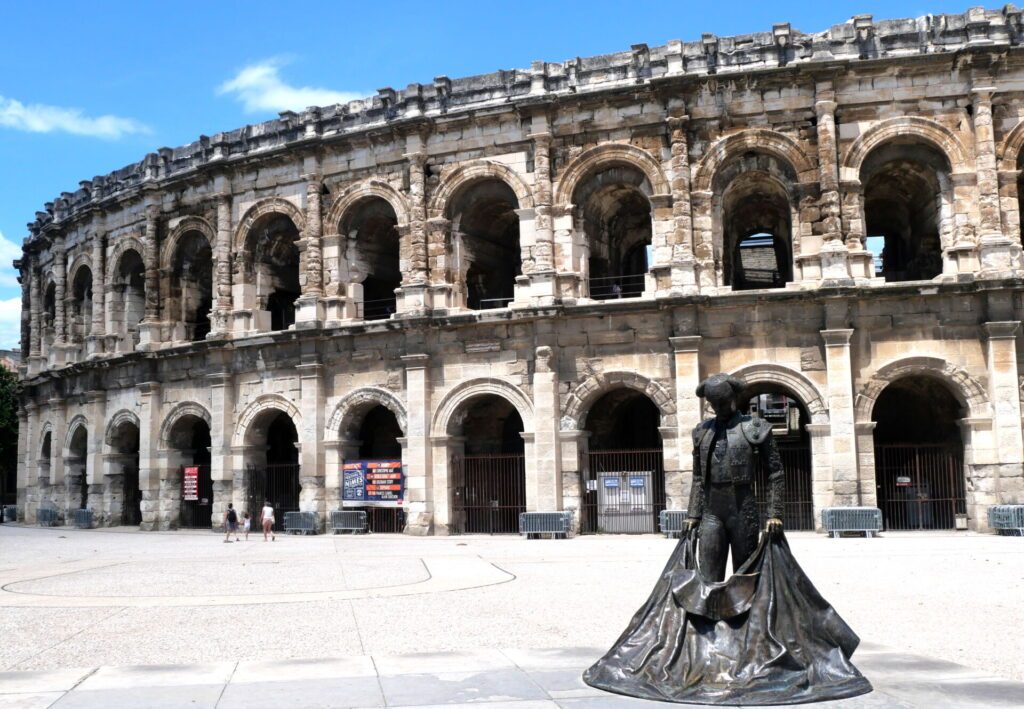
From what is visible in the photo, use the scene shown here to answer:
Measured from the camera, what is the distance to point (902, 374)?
1933 centimetres

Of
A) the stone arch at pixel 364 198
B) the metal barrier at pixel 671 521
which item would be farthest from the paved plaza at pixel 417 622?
the stone arch at pixel 364 198

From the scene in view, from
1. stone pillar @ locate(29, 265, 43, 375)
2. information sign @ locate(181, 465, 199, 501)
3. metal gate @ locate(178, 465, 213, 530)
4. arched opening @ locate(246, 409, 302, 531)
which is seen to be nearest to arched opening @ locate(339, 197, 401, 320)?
arched opening @ locate(246, 409, 302, 531)

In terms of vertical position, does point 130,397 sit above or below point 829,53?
below

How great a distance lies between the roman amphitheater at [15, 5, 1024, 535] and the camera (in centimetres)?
1936

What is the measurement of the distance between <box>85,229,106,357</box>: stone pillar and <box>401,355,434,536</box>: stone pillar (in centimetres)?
1140

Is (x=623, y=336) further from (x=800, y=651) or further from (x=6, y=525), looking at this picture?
(x=6, y=525)

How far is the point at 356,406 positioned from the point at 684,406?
7644mm

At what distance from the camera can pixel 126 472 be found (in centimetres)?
2803

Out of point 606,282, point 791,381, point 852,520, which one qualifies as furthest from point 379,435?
point 852,520

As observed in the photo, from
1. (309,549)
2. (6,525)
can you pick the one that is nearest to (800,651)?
(309,549)

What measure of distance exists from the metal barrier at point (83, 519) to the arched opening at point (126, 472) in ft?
2.59

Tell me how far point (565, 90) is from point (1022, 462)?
11.7m

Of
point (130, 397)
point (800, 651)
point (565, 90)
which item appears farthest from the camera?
point (130, 397)

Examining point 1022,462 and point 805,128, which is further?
point 805,128
